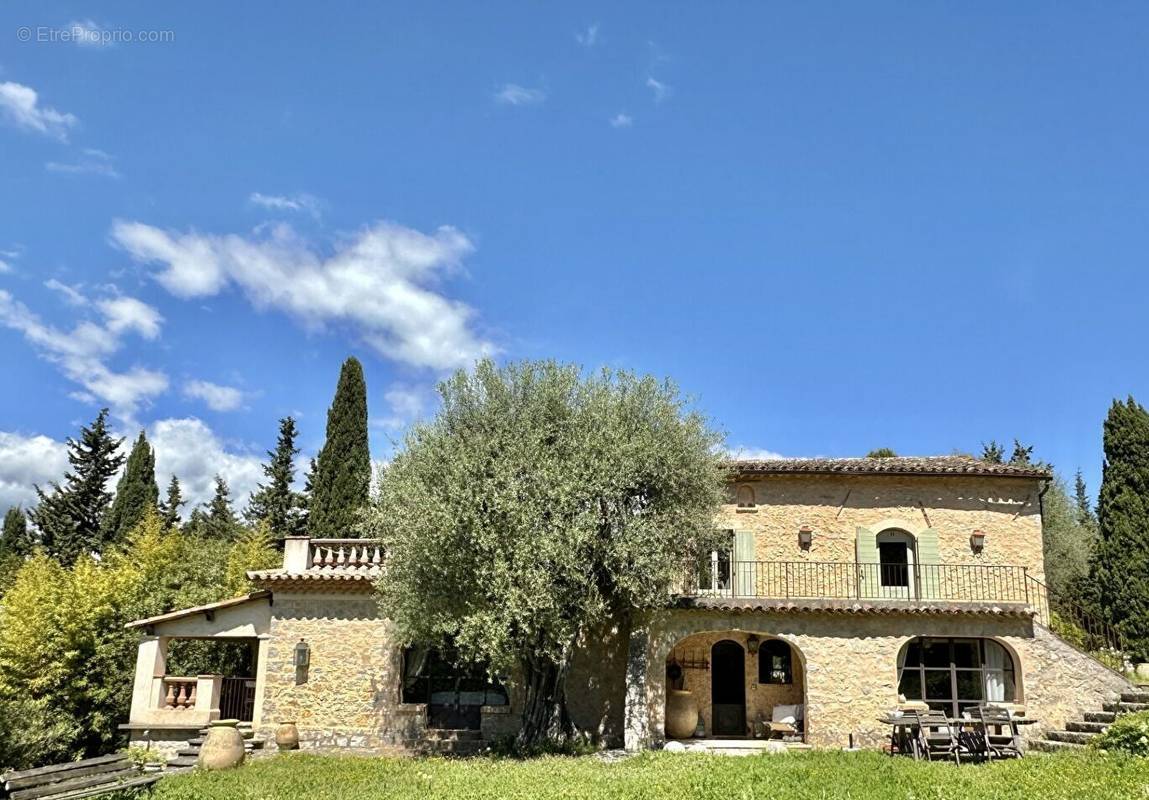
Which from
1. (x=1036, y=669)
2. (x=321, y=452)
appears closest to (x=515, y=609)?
(x=1036, y=669)

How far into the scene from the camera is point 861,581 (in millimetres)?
18984

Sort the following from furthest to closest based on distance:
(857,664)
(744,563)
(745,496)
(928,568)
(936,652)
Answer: (745,496), (744,563), (928,568), (936,652), (857,664)

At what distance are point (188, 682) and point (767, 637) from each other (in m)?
13.2

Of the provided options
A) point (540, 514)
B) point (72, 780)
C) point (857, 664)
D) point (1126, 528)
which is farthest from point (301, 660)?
point (1126, 528)

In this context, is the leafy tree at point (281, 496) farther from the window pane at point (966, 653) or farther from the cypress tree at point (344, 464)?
the window pane at point (966, 653)

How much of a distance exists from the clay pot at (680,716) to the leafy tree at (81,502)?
28.9m

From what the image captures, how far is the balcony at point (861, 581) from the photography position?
62.0 ft

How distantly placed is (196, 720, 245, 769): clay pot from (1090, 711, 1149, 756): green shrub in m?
15.7

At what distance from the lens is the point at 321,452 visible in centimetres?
2944

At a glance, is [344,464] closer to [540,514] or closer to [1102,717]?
[540,514]

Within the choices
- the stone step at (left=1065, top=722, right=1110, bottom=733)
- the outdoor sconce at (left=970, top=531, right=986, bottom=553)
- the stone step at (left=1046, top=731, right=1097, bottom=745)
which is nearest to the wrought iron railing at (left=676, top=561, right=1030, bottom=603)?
the outdoor sconce at (left=970, top=531, right=986, bottom=553)

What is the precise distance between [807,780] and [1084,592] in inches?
783

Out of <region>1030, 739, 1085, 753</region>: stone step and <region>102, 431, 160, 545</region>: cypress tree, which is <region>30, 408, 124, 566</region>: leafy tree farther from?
<region>1030, 739, 1085, 753</region>: stone step

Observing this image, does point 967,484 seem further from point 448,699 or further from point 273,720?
point 273,720
